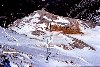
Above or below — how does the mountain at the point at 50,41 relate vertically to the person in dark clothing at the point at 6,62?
above

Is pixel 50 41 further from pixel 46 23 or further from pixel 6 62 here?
pixel 6 62

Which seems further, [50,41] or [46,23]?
[46,23]

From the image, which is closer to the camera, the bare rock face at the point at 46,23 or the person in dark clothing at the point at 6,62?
the person in dark clothing at the point at 6,62

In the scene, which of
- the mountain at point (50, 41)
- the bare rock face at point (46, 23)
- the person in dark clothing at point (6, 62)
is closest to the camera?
the person in dark clothing at point (6, 62)

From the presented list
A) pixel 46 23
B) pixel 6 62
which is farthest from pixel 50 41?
pixel 6 62

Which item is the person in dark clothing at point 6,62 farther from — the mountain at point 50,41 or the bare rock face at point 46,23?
the bare rock face at point 46,23

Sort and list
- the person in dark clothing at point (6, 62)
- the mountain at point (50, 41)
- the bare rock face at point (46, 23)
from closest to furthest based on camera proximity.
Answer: the person in dark clothing at point (6, 62) → the mountain at point (50, 41) → the bare rock face at point (46, 23)

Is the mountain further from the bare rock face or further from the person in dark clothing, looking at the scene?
the person in dark clothing

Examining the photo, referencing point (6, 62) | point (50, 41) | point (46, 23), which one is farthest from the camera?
point (46, 23)

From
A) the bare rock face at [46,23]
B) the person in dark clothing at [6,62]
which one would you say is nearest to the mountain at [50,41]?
the bare rock face at [46,23]
